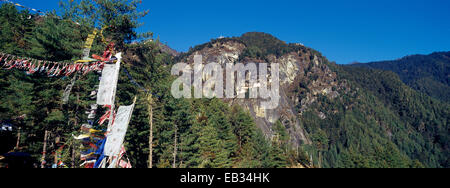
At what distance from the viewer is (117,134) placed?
27.4ft

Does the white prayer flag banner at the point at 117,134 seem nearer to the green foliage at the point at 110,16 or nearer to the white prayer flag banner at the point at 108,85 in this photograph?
the white prayer flag banner at the point at 108,85

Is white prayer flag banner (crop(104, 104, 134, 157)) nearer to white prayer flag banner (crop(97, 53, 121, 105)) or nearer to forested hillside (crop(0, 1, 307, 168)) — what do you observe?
white prayer flag banner (crop(97, 53, 121, 105))

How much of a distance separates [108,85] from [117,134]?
1924 millimetres

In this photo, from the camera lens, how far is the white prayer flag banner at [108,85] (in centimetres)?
885

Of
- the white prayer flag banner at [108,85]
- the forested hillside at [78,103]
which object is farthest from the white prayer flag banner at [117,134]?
the forested hillside at [78,103]

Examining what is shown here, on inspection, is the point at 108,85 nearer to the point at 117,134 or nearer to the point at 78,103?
the point at 117,134

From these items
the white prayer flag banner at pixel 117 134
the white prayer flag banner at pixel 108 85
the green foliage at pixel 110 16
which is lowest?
the white prayer flag banner at pixel 117 134

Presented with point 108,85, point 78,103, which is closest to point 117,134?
point 108,85

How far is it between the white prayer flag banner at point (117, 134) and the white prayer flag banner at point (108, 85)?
2.15 feet

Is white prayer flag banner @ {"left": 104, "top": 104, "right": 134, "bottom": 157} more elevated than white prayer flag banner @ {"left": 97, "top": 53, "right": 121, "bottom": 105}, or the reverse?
white prayer flag banner @ {"left": 97, "top": 53, "right": 121, "bottom": 105}

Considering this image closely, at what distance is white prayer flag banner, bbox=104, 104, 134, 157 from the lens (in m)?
8.09

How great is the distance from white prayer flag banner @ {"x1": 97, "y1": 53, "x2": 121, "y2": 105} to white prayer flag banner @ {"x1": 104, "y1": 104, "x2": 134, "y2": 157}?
25.8 inches

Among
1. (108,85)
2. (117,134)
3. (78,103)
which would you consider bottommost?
(117,134)

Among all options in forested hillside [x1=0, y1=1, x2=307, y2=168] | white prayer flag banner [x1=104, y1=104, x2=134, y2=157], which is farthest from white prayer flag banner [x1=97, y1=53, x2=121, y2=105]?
forested hillside [x1=0, y1=1, x2=307, y2=168]
